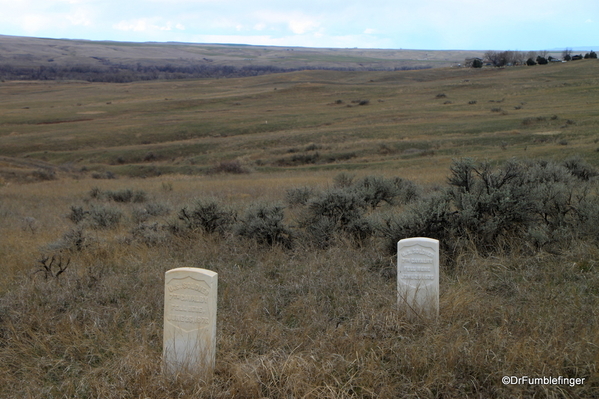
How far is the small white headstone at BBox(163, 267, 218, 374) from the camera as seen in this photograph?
375cm

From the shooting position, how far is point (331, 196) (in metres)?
8.66

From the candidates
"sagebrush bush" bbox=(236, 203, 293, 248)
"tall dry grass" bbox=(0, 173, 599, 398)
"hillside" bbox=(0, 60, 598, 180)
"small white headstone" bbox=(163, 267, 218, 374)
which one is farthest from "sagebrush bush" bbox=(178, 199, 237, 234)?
"hillside" bbox=(0, 60, 598, 180)

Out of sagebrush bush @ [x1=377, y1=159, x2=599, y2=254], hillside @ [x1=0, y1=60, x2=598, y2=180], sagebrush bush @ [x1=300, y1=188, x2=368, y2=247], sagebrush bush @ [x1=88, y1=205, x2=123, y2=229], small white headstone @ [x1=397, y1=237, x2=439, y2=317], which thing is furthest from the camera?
hillside @ [x1=0, y1=60, x2=598, y2=180]

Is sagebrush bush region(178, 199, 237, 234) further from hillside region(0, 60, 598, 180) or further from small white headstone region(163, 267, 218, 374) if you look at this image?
hillside region(0, 60, 598, 180)

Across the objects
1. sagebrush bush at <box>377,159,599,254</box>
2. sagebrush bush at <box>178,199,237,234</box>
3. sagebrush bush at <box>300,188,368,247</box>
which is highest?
sagebrush bush at <box>377,159,599,254</box>

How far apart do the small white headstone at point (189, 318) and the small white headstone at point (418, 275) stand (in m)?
1.78

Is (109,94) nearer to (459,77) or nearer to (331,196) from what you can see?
(459,77)

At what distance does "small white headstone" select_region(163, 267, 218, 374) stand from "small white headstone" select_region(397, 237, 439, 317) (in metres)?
1.78

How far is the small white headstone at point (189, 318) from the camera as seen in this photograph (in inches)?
148

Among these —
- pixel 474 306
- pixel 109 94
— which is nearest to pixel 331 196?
pixel 474 306

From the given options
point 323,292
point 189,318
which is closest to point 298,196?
point 323,292

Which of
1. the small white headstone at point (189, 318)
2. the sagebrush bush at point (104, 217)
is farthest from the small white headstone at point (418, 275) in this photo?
the sagebrush bush at point (104, 217)

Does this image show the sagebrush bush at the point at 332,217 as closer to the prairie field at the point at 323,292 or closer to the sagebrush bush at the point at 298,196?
the prairie field at the point at 323,292

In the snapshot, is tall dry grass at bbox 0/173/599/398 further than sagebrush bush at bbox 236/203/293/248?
No
